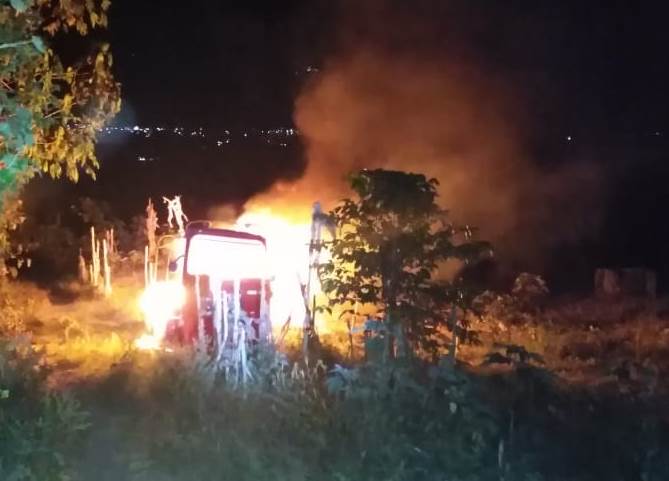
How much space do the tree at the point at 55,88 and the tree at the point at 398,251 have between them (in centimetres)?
A: 215

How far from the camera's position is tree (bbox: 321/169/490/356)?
769cm

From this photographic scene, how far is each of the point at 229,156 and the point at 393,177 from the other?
3962cm

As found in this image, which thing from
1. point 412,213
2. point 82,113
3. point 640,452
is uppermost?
point 82,113

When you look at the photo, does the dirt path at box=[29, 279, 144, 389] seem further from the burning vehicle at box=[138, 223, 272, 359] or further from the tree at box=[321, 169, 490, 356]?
the tree at box=[321, 169, 490, 356]

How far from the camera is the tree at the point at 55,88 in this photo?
19.6 ft

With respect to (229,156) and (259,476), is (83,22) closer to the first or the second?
(259,476)

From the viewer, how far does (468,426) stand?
20.0 ft

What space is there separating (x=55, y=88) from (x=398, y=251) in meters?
2.95

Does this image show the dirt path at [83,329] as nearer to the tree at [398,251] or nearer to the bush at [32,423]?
the bush at [32,423]

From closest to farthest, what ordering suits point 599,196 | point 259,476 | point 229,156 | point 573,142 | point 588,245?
point 259,476 < point 588,245 < point 599,196 < point 573,142 < point 229,156

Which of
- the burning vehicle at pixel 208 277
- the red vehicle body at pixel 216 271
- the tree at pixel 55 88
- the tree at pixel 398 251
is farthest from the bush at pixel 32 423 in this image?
the red vehicle body at pixel 216 271

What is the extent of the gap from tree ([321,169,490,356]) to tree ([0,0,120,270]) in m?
2.15

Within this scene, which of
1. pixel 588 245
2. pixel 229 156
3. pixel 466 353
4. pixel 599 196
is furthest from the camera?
pixel 229 156

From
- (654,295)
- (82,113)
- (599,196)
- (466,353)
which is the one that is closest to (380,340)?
(82,113)
